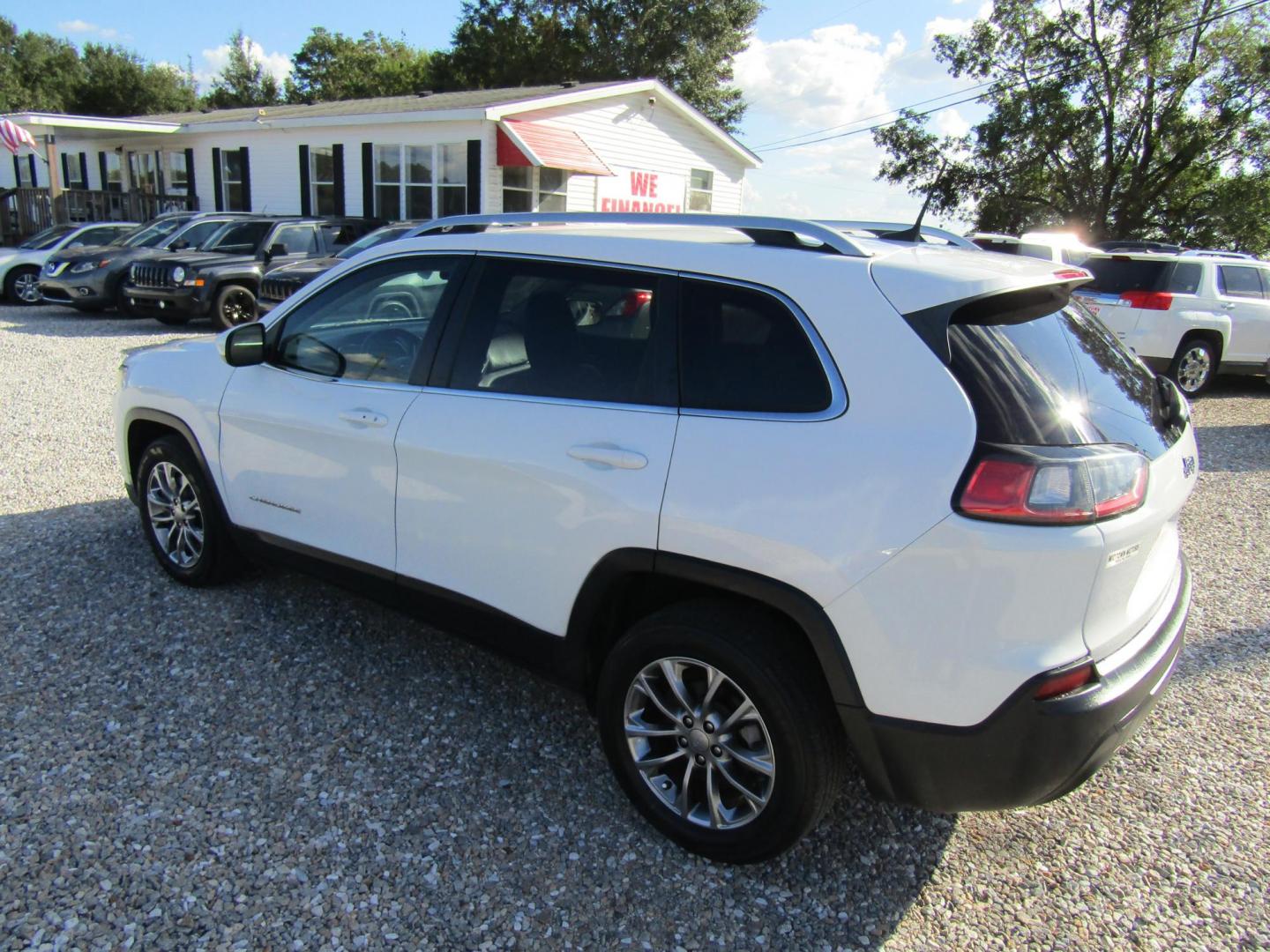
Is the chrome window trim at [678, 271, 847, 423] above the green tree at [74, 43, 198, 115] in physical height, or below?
below

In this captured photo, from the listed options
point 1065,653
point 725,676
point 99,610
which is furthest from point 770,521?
point 99,610

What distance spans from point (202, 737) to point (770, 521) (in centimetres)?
219

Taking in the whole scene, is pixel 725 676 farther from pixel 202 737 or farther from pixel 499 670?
pixel 202 737

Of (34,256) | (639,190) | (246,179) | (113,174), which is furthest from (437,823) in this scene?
(113,174)

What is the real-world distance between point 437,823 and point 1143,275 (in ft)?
34.8

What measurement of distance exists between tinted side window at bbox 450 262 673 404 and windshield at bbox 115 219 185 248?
1425 cm

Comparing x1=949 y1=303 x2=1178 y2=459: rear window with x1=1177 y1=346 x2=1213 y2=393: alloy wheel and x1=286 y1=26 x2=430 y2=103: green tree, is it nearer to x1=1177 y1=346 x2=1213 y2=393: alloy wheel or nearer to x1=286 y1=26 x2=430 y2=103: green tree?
x1=1177 y1=346 x2=1213 y2=393: alloy wheel

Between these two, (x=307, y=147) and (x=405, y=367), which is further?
(x=307, y=147)

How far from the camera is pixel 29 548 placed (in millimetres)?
4707

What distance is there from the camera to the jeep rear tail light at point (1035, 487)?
2055mm

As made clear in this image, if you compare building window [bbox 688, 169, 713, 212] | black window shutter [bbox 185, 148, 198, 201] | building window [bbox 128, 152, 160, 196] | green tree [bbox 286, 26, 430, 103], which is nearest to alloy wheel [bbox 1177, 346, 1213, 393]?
building window [bbox 688, 169, 713, 212]

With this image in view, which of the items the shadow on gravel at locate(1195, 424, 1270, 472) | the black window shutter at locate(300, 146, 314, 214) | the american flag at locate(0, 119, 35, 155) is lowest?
the shadow on gravel at locate(1195, 424, 1270, 472)

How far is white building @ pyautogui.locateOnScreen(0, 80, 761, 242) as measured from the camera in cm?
1842

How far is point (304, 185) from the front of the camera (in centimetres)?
2120
